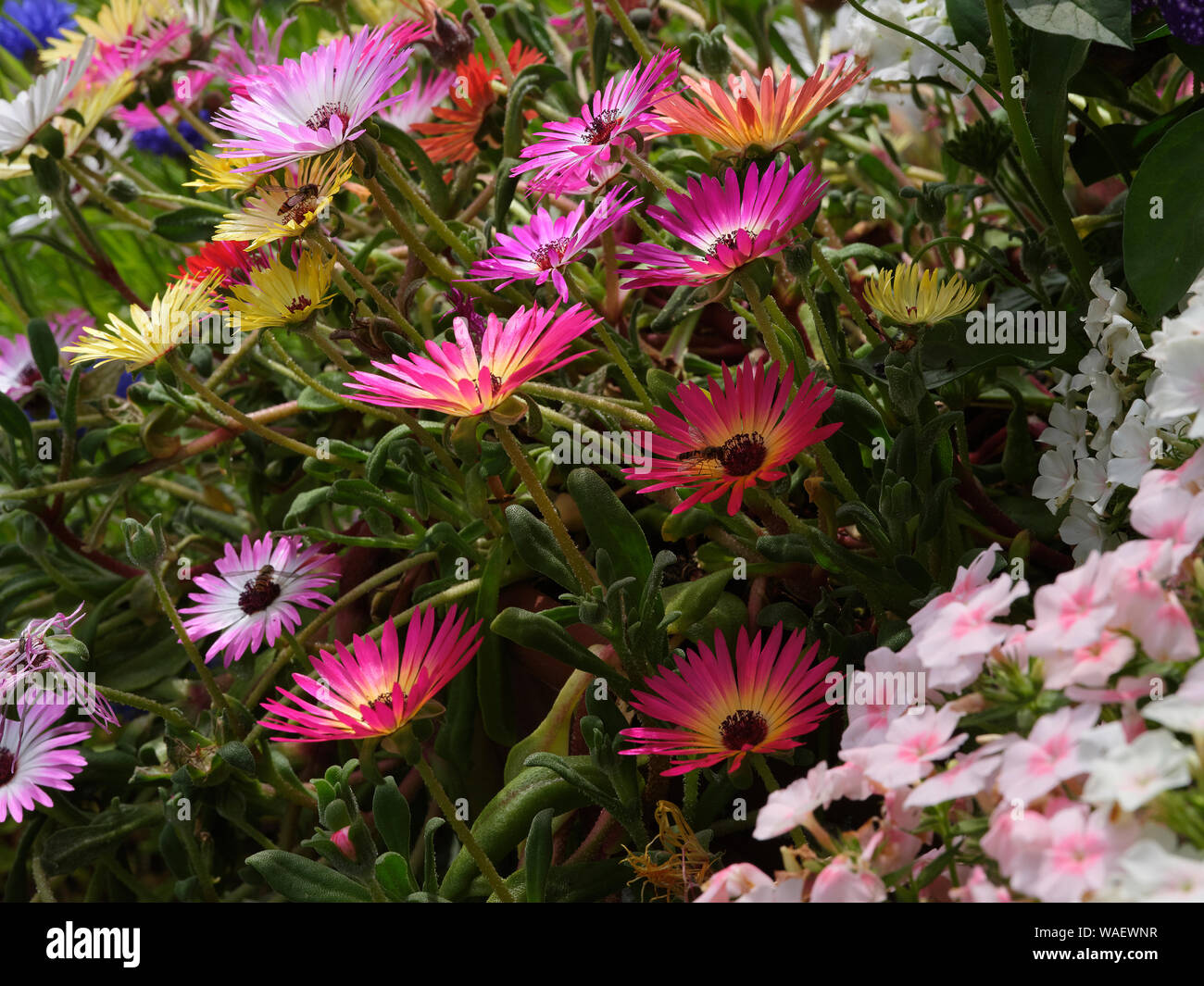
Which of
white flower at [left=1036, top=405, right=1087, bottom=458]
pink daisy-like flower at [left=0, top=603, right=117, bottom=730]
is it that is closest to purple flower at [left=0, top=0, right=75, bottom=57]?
pink daisy-like flower at [left=0, top=603, right=117, bottom=730]

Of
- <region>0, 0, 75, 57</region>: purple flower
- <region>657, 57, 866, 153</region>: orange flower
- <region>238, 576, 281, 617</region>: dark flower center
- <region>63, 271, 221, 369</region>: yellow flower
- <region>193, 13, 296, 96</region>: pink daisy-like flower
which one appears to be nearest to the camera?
<region>657, 57, 866, 153</region>: orange flower

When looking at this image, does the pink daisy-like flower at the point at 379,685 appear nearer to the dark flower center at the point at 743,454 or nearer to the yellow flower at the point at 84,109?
the dark flower center at the point at 743,454

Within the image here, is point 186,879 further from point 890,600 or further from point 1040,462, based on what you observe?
point 1040,462

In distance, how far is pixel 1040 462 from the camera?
691mm

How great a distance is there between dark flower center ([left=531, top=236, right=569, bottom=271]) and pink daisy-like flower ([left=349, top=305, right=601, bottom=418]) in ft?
0.31

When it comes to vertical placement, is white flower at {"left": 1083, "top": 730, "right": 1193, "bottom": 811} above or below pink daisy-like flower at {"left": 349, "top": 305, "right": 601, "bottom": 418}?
below

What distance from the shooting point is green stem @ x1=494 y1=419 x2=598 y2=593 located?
580 millimetres

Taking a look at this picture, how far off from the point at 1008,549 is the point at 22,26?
49.0 inches

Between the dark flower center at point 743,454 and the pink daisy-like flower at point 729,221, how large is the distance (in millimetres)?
82

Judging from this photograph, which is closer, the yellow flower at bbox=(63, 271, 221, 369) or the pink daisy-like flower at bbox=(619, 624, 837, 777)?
the pink daisy-like flower at bbox=(619, 624, 837, 777)

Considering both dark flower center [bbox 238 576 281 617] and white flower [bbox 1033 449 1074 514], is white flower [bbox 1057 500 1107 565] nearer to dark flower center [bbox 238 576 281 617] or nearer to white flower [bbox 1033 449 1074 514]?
white flower [bbox 1033 449 1074 514]

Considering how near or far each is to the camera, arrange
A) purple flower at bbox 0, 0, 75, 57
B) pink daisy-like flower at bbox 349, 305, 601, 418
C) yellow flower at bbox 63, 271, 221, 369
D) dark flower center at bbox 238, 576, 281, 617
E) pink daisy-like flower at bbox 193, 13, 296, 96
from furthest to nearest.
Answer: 1. purple flower at bbox 0, 0, 75, 57
2. pink daisy-like flower at bbox 193, 13, 296, 96
3. dark flower center at bbox 238, 576, 281, 617
4. yellow flower at bbox 63, 271, 221, 369
5. pink daisy-like flower at bbox 349, 305, 601, 418

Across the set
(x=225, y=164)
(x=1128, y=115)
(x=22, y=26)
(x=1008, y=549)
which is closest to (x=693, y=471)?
(x=1008, y=549)

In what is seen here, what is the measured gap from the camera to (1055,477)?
0.69 meters
